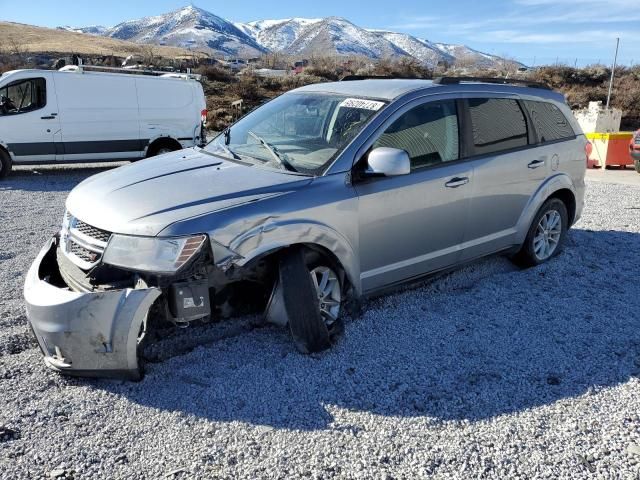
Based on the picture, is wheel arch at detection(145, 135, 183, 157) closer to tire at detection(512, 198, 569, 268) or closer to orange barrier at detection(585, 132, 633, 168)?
tire at detection(512, 198, 569, 268)

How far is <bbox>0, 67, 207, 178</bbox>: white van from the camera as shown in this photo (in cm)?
1120

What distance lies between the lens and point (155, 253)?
3225 millimetres

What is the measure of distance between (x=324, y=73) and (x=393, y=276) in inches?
1805

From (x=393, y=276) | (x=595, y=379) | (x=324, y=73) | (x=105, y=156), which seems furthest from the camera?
(x=324, y=73)

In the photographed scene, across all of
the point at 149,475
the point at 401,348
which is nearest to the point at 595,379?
the point at 401,348

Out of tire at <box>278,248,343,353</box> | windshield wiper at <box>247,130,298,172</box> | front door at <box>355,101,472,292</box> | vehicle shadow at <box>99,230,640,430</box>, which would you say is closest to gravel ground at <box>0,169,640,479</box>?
vehicle shadow at <box>99,230,640,430</box>

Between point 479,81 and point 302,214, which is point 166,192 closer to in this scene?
point 302,214

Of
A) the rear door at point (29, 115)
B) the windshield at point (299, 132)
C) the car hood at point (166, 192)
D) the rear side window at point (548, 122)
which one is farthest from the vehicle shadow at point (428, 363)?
the rear door at point (29, 115)

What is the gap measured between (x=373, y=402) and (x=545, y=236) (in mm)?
3178

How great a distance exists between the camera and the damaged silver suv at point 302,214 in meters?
3.23

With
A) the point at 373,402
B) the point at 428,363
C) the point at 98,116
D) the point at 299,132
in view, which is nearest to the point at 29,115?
the point at 98,116

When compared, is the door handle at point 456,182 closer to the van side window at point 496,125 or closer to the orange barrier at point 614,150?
A: the van side window at point 496,125

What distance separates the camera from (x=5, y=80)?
11.1 m

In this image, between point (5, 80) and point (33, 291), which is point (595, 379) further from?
point (5, 80)
